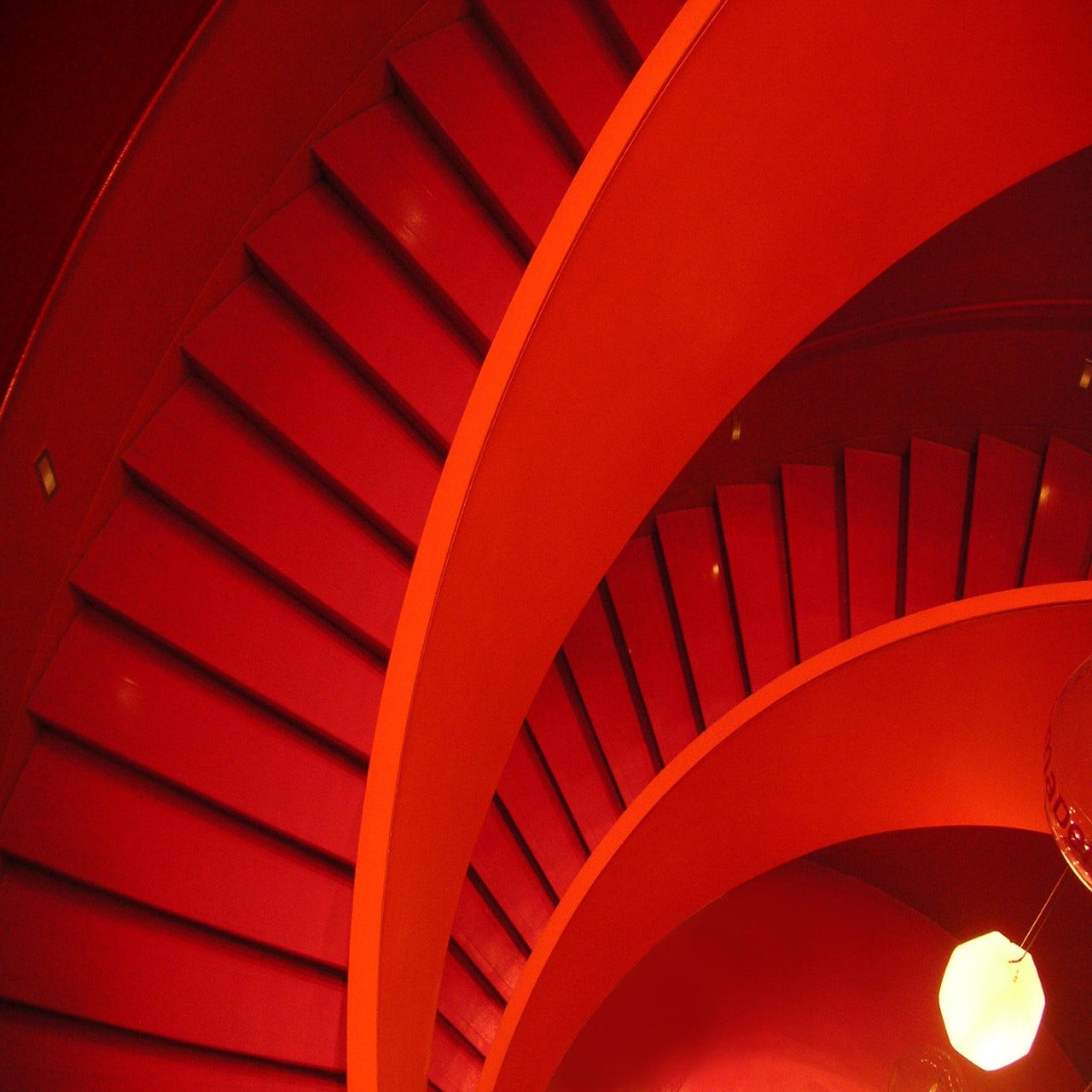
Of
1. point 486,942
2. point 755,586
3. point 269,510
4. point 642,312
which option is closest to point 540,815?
point 486,942

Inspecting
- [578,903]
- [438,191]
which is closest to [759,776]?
[578,903]

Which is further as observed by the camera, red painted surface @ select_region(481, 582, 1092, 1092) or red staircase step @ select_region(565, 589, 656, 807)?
red staircase step @ select_region(565, 589, 656, 807)

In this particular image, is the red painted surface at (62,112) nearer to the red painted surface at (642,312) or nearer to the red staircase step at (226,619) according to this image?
the red staircase step at (226,619)

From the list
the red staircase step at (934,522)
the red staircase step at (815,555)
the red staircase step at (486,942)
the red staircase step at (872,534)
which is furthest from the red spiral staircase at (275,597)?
the red staircase step at (934,522)

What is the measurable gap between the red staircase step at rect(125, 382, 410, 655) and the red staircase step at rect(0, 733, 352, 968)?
34.5 inches

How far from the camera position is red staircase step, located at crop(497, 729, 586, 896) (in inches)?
222

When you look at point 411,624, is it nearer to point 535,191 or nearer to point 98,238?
point 98,238

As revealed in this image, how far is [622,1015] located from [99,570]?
5.78m

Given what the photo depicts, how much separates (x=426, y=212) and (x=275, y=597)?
1630 mm

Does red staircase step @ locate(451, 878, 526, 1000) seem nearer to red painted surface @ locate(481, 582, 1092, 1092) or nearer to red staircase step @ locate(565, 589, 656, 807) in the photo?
red painted surface @ locate(481, 582, 1092, 1092)

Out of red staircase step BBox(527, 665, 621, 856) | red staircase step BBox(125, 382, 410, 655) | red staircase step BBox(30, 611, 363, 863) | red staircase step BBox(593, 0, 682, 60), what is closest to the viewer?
red staircase step BBox(30, 611, 363, 863)

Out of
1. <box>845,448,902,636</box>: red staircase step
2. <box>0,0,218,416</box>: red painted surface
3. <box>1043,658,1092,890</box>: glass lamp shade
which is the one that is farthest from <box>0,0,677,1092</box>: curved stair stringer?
<box>845,448,902,636</box>: red staircase step

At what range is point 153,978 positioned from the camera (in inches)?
135

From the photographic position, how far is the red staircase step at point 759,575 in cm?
654
